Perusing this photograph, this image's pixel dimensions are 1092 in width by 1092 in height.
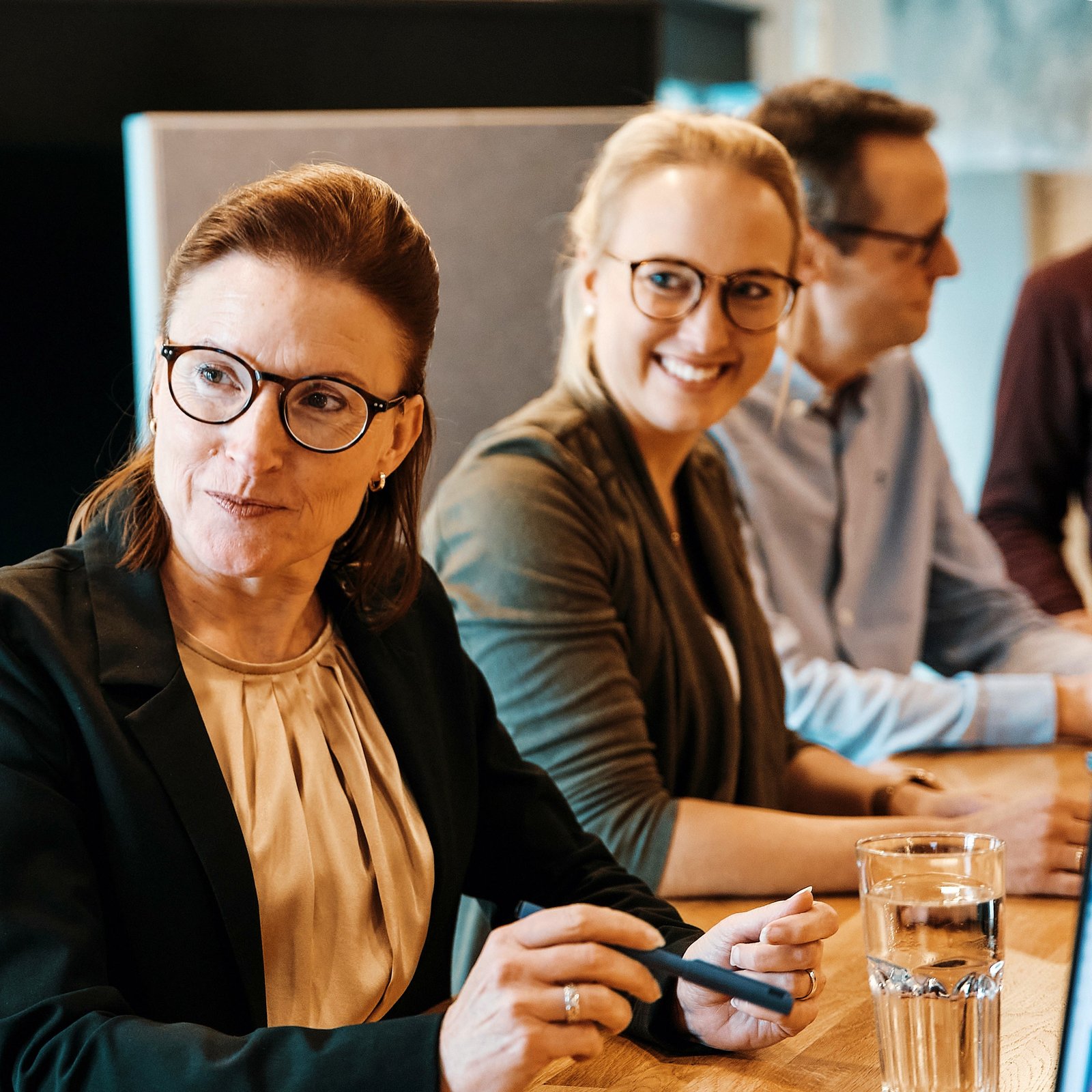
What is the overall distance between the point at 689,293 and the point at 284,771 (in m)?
0.78

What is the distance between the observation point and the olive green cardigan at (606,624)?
1.43m

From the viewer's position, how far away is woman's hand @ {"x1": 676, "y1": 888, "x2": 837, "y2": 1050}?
Answer: 1.00 meters

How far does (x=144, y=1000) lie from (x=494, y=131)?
5.42 ft

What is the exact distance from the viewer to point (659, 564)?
5.34 ft

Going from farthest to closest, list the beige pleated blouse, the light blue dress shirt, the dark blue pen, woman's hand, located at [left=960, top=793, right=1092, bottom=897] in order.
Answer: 1. the light blue dress shirt
2. woman's hand, located at [left=960, top=793, right=1092, bottom=897]
3. the beige pleated blouse
4. the dark blue pen

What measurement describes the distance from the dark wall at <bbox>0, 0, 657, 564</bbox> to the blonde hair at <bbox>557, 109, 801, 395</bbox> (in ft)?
2.34

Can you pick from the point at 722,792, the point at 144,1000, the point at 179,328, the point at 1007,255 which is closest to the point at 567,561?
the point at 722,792

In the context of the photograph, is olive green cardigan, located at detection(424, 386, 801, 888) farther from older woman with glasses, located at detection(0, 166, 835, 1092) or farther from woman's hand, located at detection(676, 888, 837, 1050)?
woman's hand, located at detection(676, 888, 837, 1050)

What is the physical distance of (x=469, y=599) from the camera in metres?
1.49

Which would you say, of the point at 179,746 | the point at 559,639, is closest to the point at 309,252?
the point at 179,746

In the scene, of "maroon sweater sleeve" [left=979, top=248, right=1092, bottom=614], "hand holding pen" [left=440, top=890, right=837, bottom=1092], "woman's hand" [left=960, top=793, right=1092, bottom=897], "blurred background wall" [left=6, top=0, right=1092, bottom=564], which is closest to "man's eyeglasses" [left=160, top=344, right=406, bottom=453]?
"hand holding pen" [left=440, top=890, right=837, bottom=1092]

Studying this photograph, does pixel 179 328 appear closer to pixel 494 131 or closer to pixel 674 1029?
pixel 674 1029

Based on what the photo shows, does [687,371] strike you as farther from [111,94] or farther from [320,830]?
[111,94]

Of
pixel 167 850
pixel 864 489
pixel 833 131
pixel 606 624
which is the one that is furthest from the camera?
pixel 864 489
